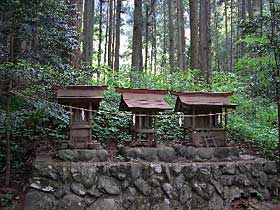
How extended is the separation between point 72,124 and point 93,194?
1383 millimetres

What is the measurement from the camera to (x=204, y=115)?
6.73m

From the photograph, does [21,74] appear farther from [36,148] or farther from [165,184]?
[165,184]

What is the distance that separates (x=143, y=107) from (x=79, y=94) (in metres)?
1.25

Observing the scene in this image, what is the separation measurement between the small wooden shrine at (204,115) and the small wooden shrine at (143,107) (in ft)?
1.55

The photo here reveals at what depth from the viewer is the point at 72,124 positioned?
6.26m

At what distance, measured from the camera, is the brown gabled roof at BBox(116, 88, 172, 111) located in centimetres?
643

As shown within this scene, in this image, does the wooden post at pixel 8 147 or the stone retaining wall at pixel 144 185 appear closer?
the stone retaining wall at pixel 144 185

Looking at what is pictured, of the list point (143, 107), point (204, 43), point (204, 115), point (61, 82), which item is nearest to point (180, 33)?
point (204, 43)

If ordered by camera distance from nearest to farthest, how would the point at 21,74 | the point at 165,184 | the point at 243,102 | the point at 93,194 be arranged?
1. the point at 21,74
2. the point at 93,194
3. the point at 165,184
4. the point at 243,102

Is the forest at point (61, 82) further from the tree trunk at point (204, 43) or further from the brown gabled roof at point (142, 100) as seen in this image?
the tree trunk at point (204, 43)

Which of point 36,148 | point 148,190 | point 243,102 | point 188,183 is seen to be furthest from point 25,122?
point 243,102

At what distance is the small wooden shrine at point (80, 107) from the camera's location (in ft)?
20.1

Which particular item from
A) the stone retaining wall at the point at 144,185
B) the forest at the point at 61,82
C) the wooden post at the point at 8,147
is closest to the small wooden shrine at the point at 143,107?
the forest at the point at 61,82

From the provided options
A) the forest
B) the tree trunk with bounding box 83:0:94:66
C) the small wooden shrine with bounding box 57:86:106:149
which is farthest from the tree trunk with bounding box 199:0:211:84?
the small wooden shrine with bounding box 57:86:106:149
